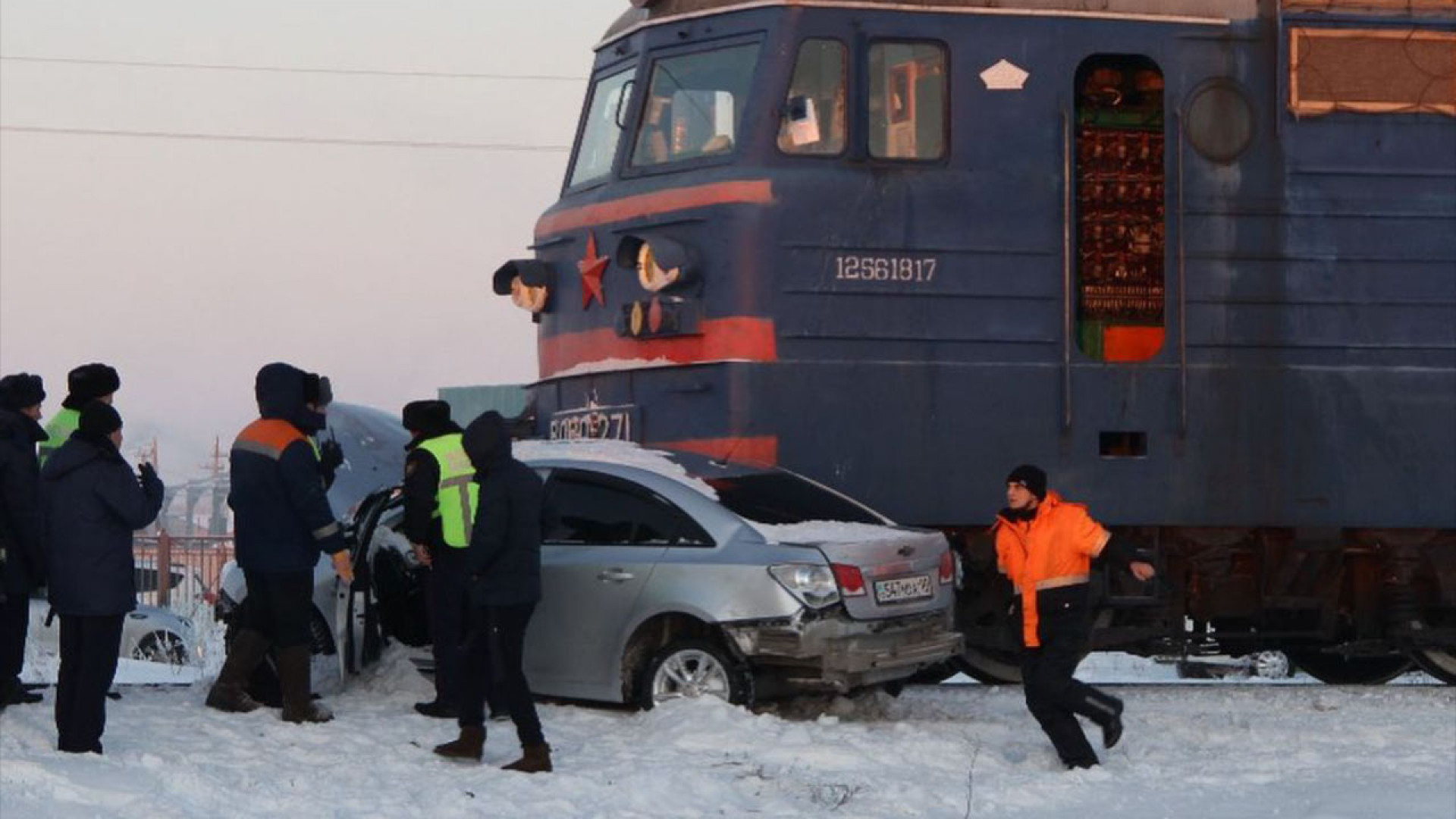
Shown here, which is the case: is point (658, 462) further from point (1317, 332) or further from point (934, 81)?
point (1317, 332)

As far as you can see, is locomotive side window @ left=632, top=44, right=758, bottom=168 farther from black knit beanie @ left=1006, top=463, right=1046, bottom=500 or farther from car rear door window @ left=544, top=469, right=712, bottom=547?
black knit beanie @ left=1006, top=463, right=1046, bottom=500

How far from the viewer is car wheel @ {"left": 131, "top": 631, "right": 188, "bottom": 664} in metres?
20.0

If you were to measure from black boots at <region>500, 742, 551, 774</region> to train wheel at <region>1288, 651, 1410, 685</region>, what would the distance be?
22.4 ft

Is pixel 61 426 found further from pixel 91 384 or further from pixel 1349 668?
pixel 1349 668

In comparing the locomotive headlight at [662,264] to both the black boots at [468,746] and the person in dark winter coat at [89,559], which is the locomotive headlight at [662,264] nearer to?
the black boots at [468,746]

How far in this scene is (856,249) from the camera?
1377cm

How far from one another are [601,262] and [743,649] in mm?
3312

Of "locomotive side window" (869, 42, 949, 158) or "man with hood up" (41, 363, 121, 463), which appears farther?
"locomotive side window" (869, 42, 949, 158)

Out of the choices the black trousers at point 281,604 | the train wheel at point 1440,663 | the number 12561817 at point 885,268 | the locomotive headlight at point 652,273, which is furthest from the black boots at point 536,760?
the train wheel at point 1440,663

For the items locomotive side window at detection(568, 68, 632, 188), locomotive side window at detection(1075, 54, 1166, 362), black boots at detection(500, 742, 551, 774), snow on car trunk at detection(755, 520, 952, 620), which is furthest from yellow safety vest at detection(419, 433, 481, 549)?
locomotive side window at detection(1075, 54, 1166, 362)

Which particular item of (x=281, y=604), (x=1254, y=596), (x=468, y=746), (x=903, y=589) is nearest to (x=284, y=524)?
(x=281, y=604)

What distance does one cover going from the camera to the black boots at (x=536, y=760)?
10484 millimetres

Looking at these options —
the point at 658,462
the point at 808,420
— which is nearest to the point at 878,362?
the point at 808,420

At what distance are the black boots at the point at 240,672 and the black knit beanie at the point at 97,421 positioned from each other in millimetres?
1934
